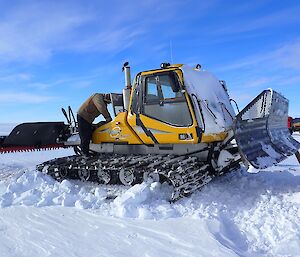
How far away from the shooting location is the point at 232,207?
5.92 meters

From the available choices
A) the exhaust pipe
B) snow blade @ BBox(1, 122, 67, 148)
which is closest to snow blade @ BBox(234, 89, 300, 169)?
the exhaust pipe

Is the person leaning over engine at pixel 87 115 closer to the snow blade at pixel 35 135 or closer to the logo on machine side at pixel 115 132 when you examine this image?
the logo on machine side at pixel 115 132

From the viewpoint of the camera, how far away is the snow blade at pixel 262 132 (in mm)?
6825

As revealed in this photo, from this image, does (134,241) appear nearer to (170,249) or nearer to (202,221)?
(170,249)

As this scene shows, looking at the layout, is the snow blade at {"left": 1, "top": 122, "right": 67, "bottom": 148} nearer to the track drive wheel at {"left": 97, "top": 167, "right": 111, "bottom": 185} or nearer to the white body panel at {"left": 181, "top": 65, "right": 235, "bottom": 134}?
the track drive wheel at {"left": 97, "top": 167, "right": 111, "bottom": 185}

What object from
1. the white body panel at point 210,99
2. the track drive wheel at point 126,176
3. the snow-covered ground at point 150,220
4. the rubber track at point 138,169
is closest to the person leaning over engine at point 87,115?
the rubber track at point 138,169

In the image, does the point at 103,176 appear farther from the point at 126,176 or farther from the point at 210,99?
the point at 210,99

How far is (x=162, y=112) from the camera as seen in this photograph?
744cm

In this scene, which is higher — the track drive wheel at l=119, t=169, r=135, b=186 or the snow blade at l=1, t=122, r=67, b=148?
the snow blade at l=1, t=122, r=67, b=148

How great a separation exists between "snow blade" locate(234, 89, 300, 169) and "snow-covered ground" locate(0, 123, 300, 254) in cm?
61

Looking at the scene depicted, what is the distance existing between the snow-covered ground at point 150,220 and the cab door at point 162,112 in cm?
116

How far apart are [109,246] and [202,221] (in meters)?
1.42

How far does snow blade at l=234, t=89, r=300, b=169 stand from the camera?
6825 millimetres

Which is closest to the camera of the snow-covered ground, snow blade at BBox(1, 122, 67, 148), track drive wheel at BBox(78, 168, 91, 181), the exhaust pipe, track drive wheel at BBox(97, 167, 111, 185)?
the snow-covered ground
